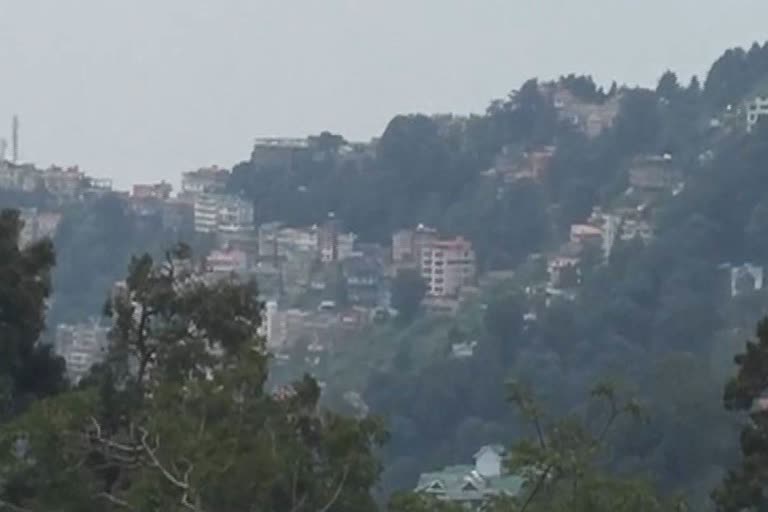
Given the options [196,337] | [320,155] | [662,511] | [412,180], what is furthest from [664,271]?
[662,511]

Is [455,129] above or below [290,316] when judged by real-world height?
above

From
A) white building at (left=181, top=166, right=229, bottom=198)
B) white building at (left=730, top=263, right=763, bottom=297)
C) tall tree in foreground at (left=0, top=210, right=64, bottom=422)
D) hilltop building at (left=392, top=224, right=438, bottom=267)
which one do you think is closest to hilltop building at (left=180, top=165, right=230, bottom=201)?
white building at (left=181, top=166, right=229, bottom=198)

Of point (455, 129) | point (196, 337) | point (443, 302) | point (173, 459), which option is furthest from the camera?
point (455, 129)

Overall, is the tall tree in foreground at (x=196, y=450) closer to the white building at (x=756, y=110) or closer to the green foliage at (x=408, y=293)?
the green foliage at (x=408, y=293)

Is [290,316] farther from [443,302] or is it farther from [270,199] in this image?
[270,199]

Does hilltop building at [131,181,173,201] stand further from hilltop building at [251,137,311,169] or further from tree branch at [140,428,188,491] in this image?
tree branch at [140,428,188,491]

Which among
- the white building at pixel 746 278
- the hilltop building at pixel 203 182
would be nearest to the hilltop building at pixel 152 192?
the hilltop building at pixel 203 182
